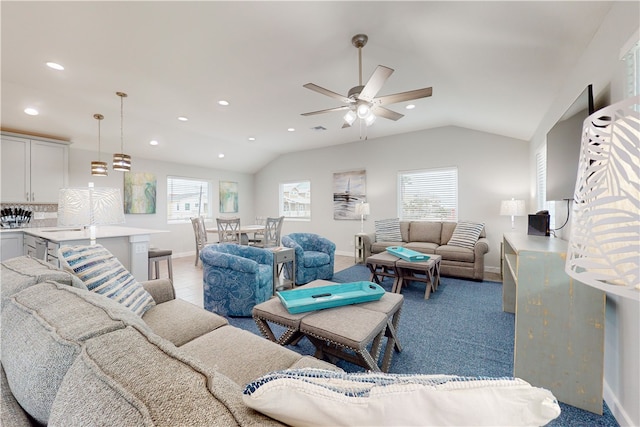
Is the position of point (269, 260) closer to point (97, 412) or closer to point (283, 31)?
point (283, 31)

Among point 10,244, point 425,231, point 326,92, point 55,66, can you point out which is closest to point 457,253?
point 425,231

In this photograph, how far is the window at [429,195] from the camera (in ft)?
17.7

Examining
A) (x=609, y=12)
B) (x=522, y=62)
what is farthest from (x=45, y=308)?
(x=522, y=62)

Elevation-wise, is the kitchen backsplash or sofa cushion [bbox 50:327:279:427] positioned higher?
the kitchen backsplash

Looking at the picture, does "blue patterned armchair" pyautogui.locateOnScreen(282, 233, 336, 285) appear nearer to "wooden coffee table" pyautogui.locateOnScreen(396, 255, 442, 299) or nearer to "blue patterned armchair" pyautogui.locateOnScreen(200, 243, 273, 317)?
"blue patterned armchair" pyautogui.locateOnScreen(200, 243, 273, 317)

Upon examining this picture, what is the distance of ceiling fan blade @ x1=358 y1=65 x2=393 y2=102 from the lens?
6.93 ft

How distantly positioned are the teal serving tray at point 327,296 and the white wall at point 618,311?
137 centimetres

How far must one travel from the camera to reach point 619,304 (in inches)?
62.2

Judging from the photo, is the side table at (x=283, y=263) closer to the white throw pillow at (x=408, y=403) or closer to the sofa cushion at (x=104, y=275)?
the sofa cushion at (x=104, y=275)

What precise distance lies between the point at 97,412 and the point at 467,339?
274cm

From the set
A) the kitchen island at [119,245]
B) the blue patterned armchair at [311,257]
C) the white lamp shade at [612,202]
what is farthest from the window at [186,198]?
the white lamp shade at [612,202]

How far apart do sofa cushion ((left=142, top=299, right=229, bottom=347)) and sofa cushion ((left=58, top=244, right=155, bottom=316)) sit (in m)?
0.09

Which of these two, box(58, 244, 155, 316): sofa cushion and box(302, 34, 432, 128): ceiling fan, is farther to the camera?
box(302, 34, 432, 128): ceiling fan

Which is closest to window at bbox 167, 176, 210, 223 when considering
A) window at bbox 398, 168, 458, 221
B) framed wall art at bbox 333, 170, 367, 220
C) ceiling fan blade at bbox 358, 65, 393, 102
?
framed wall art at bbox 333, 170, 367, 220
